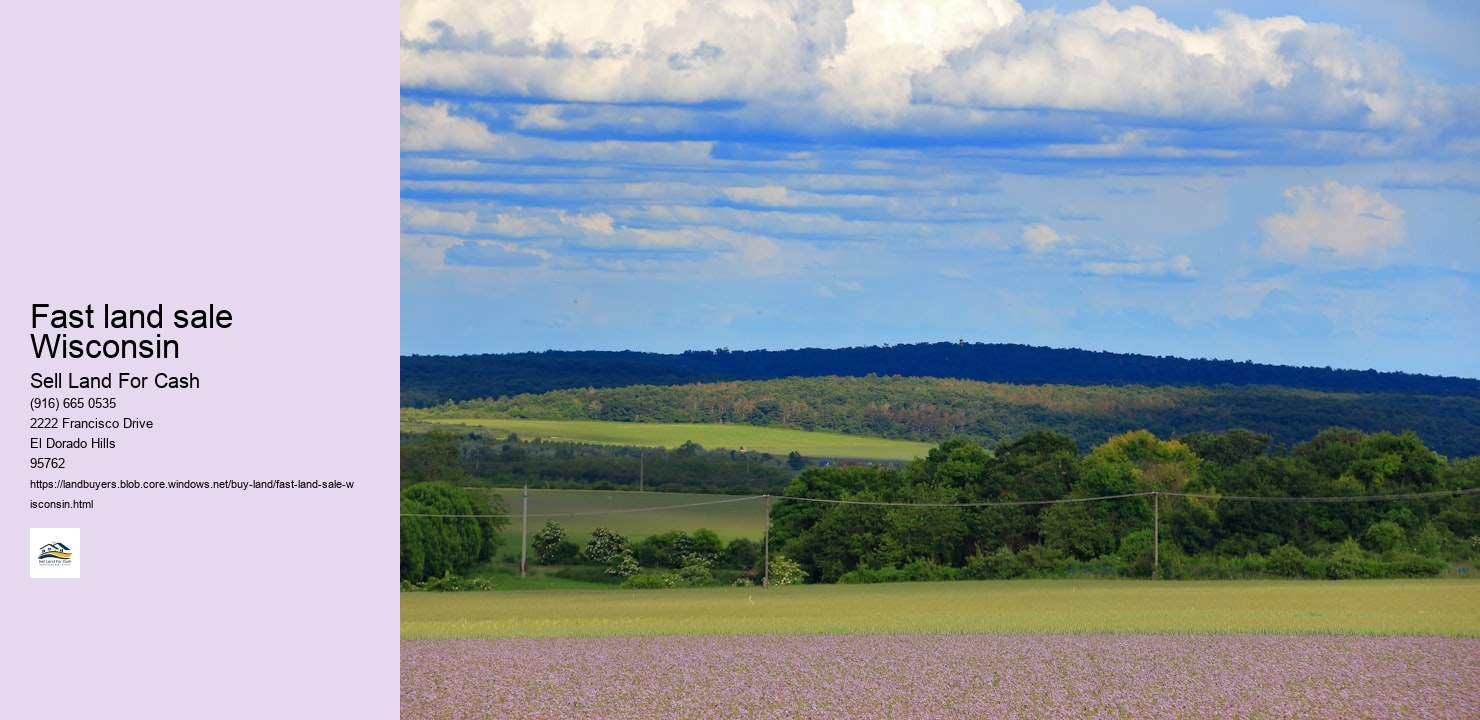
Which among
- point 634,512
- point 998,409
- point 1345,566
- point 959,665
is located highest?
point 998,409

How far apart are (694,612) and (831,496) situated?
2134 inches

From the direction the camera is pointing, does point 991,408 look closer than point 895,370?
Yes

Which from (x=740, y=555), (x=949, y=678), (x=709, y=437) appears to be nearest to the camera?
(x=949, y=678)

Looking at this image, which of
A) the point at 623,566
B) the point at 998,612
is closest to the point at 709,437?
the point at 623,566

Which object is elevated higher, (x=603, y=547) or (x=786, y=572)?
(x=786, y=572)

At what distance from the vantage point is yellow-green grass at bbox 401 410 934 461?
140m

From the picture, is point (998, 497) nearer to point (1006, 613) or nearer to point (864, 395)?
point (1006, 613)

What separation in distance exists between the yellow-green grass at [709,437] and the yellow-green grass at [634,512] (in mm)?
15634

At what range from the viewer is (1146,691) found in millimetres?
17516

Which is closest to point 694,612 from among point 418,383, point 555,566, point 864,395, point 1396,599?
point 1396,599

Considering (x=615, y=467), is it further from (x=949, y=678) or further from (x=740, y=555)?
(x=949, y=678)

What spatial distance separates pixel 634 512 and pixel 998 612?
83514 millimetres

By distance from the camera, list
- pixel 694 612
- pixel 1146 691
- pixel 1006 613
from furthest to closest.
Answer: pixel 694 612, pixel 1006 613, pixel 1146 691
